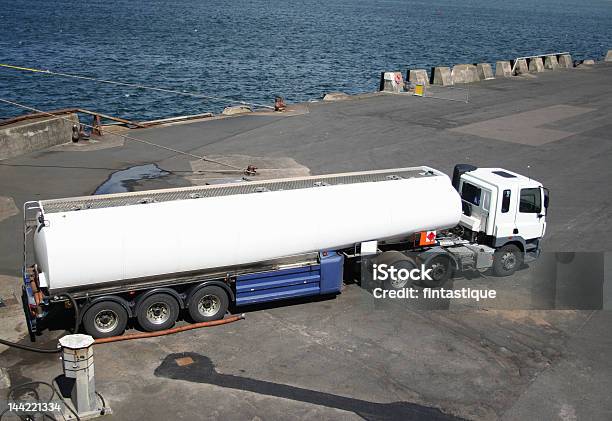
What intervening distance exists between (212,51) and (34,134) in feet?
208

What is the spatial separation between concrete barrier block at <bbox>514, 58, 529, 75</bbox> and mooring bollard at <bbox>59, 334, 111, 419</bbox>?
50500mm

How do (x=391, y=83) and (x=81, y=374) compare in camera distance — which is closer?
(x=81, y=374)

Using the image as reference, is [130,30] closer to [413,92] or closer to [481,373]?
[413,92]

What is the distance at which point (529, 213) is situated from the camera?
1888cm

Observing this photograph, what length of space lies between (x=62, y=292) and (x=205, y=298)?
10.2 feet

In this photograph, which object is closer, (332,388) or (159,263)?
(332,388)

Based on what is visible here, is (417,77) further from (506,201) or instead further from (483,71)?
(506,201)

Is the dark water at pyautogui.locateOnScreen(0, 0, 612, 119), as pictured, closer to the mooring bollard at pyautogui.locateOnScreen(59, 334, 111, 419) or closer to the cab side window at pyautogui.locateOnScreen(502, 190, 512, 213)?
the cab side window at pyautogui.locateOnScreen(502, 190, 512, 213)

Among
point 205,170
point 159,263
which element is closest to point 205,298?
point 159,263

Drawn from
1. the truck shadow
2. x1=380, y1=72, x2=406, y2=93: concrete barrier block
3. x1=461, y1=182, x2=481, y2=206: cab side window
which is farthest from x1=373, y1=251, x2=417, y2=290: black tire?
x1=380, y1=72, x2=406, y2=93: concrete barrier block

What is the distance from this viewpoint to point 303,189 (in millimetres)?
16734

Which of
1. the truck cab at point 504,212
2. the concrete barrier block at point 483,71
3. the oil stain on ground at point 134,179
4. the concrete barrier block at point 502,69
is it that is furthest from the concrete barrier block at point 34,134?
the concrete barrier block at point 502,69

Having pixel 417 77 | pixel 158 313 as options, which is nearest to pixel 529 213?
pixel 158 313

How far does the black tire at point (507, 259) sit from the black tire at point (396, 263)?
8.66ft
